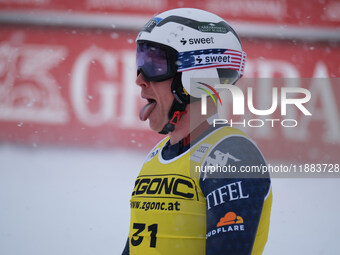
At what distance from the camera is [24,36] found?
5.06 metres

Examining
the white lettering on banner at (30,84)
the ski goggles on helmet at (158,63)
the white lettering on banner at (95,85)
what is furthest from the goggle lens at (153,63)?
the white lettering on banner at (30,84)

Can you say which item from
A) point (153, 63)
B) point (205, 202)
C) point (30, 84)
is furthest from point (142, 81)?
point (30, 84)

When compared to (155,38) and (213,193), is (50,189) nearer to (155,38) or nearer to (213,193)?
(155,38)

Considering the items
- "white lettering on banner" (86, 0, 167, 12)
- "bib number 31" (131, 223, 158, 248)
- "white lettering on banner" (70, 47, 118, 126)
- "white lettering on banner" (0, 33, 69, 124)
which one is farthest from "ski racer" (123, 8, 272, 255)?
"white lettering on banner" (86, 0, 167, 12)

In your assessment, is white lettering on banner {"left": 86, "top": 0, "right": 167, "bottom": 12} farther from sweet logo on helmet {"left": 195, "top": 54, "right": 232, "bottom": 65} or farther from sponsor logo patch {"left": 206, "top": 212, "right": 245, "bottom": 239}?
sponsor logo patch {"left": 206, "top": 212, "right": 245, "bottom": 239}

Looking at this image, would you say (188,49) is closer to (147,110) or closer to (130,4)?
(147,110)

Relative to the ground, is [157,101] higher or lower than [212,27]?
lower

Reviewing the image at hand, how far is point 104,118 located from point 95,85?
1.31ft

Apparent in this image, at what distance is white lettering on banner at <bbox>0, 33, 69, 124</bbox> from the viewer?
15.3 feet

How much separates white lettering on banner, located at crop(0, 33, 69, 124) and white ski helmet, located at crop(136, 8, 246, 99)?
2.87 meters

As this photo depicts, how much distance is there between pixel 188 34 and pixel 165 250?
0.89 meters

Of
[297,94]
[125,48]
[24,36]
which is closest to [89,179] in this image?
[125,48]

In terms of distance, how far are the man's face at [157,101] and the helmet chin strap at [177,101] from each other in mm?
24

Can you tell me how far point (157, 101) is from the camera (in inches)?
78.5
